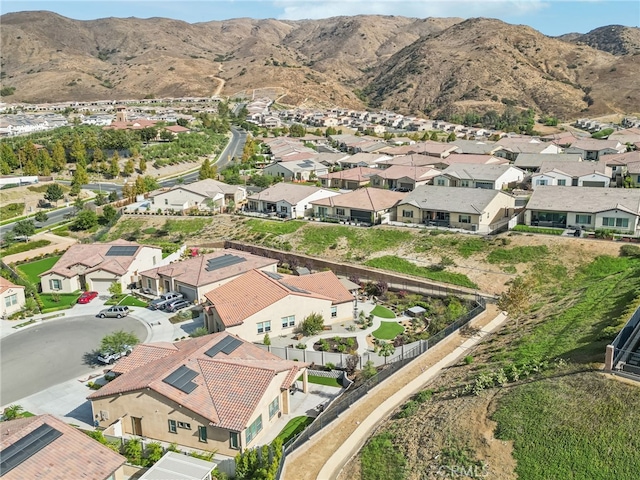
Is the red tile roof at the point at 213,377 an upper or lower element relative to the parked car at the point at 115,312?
Answer: upper

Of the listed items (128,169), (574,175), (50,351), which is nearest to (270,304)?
(50,351)

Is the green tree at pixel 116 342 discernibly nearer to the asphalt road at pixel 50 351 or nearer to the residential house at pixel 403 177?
the asphalt road at pixel 50 351

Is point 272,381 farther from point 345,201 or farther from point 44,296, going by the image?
point 345,201

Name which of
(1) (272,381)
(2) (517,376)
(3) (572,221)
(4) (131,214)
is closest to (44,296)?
(4) (131,214)

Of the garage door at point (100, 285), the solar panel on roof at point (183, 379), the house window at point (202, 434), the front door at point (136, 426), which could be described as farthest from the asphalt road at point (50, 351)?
the house window at point (202, 434)

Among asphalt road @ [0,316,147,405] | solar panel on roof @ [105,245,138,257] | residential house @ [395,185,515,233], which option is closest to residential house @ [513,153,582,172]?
residential house @ [395,185,515,233]

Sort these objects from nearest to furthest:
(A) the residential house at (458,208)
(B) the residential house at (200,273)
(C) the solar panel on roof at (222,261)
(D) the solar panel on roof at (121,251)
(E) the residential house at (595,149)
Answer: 1. (B) the residential house at (200,273)
2. (C) the solar panel on roof at (222,261)
3. (D) the solar panel on roof at (121,251)
4. (A) the residential house at (458,208)
5. (E) the residential house at (595,149)
